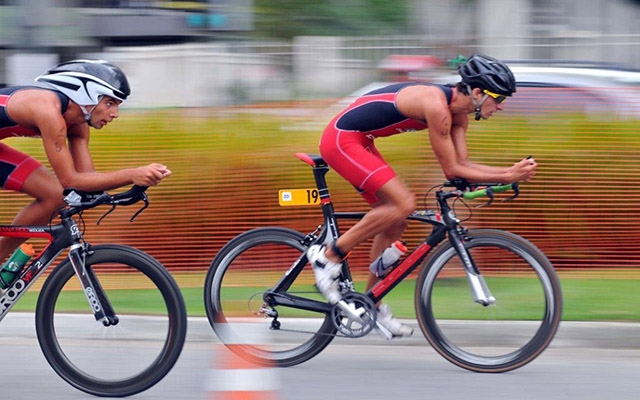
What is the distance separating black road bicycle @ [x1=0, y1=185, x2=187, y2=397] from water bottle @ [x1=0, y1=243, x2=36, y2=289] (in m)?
0.03

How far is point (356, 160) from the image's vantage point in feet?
19.3

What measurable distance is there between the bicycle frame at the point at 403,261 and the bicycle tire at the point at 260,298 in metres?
0.06

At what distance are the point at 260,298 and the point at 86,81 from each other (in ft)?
5.40

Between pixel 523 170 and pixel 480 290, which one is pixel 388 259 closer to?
pixel 480 290

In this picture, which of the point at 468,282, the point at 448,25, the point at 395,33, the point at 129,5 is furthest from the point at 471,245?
the point at 129,5

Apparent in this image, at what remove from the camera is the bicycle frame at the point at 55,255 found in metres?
5.44

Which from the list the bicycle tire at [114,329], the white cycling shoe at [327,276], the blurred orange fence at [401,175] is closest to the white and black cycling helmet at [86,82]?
the bicycle tire at [114,329]

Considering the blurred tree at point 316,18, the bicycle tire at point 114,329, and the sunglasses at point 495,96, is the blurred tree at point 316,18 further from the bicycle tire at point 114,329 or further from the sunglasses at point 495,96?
the bicycle tire at point 114,329

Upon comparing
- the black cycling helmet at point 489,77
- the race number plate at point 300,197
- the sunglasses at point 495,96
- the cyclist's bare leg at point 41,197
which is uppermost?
the black cycling helmet at point 489,77

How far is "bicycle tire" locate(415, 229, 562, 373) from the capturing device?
5793mm

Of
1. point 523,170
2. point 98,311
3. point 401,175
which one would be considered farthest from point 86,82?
point 401,175

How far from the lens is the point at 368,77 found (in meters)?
13.6

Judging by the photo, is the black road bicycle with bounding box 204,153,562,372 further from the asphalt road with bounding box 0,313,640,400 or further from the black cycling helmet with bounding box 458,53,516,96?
the black cycling helmet with bounding box 458,53,516,96

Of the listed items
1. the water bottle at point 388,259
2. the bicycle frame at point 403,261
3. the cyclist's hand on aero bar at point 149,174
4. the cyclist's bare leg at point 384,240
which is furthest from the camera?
the cyclist's bare leg at point 384,240
